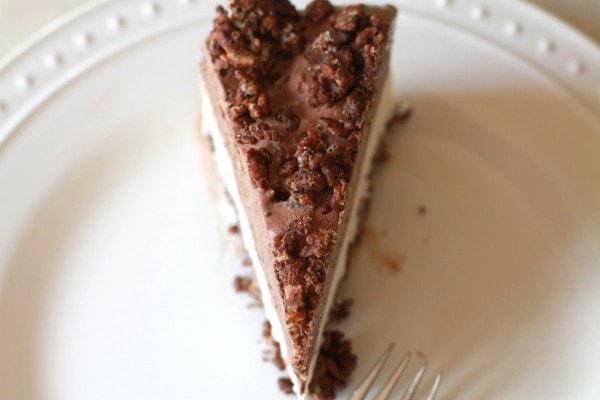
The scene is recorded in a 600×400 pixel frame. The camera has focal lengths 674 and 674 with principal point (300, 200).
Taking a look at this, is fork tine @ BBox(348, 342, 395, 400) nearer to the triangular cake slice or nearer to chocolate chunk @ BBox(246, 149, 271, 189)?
the triangular cake slice

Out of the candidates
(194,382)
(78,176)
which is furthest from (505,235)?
(78,176)

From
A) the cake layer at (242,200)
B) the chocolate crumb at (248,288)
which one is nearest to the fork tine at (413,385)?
the cake layer at (242,200)

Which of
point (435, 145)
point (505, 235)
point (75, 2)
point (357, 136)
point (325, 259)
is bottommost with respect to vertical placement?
point (325, 259)

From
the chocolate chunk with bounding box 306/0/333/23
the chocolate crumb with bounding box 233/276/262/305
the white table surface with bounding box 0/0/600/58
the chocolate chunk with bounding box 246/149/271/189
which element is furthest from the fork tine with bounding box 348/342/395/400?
the white table surface with bounding box 0/0/600/58

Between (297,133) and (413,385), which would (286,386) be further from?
(297,133)

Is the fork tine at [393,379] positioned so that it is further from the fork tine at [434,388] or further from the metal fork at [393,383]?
the fork tine at [434,388]

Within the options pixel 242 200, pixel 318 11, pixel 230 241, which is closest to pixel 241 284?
pixel 230 241

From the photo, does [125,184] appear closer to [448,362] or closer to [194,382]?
[194,382]
